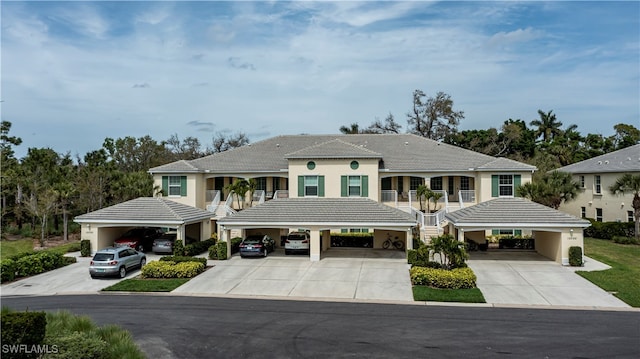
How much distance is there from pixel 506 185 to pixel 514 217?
8.23 metres

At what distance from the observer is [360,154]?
34031mm

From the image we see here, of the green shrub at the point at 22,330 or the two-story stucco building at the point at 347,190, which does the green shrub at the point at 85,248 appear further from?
the green shrub at the point at 22,330

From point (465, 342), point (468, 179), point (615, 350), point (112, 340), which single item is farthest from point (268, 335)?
point (468, 179)

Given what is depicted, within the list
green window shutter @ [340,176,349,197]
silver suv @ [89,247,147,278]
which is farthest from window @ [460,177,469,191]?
silver suv @ [89,247,147,278]

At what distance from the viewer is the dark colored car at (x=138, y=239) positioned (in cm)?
2986

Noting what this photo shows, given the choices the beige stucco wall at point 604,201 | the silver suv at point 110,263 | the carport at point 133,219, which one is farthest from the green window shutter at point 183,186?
the beige stucco wall at point 604,201

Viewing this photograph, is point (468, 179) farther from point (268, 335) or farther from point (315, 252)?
point (268, 335)

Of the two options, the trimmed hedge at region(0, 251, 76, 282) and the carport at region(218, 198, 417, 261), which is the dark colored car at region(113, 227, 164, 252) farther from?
the carport at region(218, 198, 417, 261)

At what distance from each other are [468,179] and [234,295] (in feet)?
76.9

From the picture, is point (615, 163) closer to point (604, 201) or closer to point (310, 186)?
point (604, 201)

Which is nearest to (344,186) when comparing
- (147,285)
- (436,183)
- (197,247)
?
(436,183)

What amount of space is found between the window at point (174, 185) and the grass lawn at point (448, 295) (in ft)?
73.3

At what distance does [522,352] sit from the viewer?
12672mm

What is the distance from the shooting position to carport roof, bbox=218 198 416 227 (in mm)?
27156
